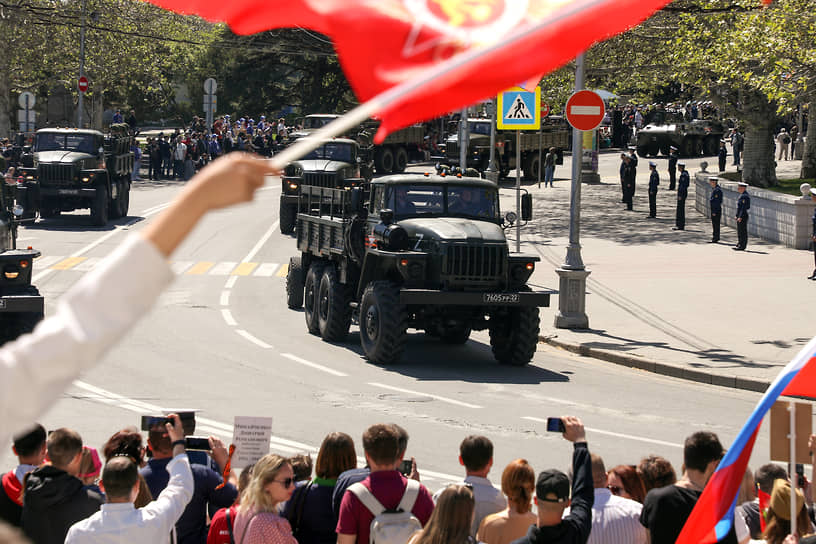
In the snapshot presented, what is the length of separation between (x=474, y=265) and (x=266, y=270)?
36.6ft

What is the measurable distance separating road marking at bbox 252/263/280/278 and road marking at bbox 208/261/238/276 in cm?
63

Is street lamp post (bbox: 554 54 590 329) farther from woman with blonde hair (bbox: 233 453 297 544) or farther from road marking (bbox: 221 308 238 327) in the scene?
woman with blonde hair (bbox: 233 453 297 544)

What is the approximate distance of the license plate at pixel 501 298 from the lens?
16172mm

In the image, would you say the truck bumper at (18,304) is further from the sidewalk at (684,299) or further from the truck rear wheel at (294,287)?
the sidewalk at (684,299)

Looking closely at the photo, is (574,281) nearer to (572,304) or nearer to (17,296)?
(572,304)

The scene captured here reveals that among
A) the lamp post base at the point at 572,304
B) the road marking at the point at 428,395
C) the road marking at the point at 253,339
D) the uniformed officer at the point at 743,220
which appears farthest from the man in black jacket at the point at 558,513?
the uniformed officer at the point at 743,220

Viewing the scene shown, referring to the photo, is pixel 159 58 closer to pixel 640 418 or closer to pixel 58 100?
pixel 58 100

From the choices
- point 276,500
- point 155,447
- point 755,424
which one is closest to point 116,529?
point 276,500

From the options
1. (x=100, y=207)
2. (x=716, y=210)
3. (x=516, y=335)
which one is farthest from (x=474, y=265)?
(x=100, y=207)

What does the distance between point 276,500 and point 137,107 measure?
7080 centimetres

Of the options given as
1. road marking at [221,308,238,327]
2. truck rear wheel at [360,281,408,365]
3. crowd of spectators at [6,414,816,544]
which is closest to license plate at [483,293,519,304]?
truck rear wheel at [360,281,408,365]

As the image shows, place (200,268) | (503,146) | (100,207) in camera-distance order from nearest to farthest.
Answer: (200,268), (100,207), (503,146)

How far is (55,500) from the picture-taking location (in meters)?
5.84

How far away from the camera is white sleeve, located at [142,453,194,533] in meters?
5.37
